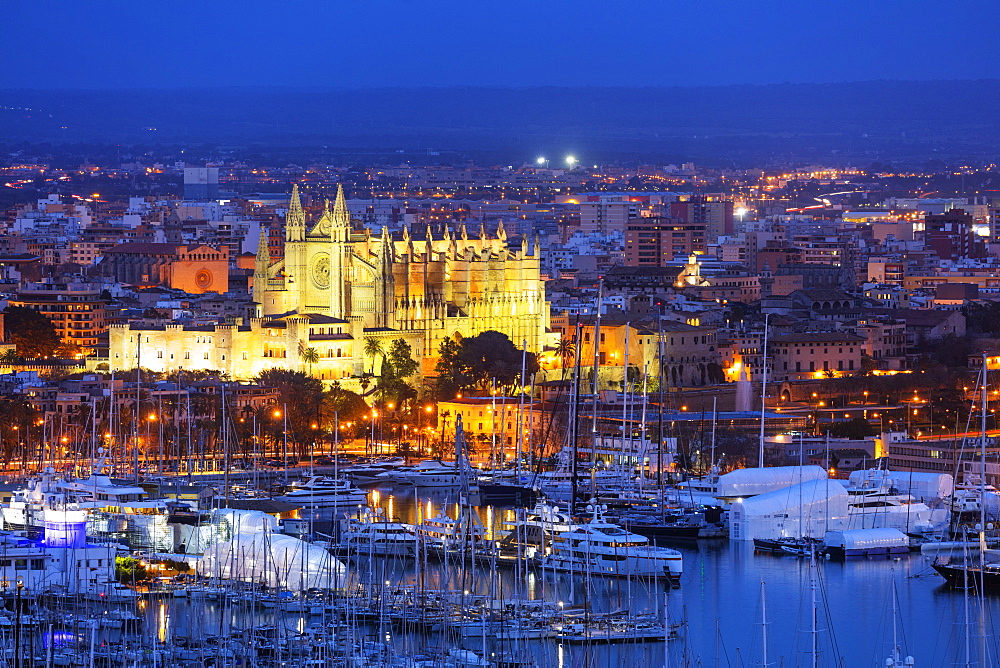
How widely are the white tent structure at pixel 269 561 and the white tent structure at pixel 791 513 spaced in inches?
350

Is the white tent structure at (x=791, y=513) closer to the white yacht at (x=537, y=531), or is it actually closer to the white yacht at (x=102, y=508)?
the white yacht at (x=537, y=531)

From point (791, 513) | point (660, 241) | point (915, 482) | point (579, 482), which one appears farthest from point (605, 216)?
point (791, 513)

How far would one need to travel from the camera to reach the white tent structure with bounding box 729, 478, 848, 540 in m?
45.8

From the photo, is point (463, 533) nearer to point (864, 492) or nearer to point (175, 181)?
point (864, 492)

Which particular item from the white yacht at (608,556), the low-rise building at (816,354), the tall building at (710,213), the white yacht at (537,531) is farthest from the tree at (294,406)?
the tall building at (710,213)

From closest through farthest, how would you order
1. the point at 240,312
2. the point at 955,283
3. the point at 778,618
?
the point at 778,618, the point at 240,312, the point at 955,283

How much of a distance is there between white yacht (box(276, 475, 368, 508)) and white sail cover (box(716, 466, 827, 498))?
21.9 ft

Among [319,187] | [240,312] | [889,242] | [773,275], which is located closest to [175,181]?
[319,187]

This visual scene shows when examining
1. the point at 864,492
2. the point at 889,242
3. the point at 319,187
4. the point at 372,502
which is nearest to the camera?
the point at 864,492

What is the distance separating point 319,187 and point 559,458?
4847 inches

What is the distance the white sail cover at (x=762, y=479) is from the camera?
4894cm

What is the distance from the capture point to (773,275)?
108375 mm

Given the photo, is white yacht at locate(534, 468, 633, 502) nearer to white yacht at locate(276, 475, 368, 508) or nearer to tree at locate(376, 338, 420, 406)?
white yacht at locate(276, 475, 368, 508)

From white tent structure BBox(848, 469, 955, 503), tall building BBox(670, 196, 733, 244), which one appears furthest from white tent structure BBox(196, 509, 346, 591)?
tall building BBox(670, 196, 733, 244)
